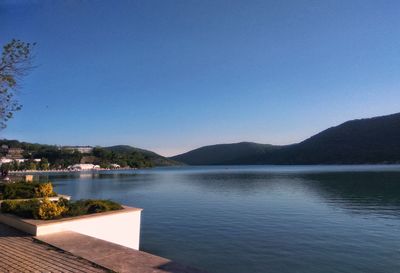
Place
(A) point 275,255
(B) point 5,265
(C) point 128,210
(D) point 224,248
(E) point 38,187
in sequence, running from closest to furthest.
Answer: (B) point 5,265 → (C) point 128,210 → (A) point 275,255 → (D) point 224,248 → (E) point 38,187

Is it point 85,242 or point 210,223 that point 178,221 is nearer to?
point 210,223

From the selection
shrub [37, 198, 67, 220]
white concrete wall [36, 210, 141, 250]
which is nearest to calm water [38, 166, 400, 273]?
white concrete wall [36, 210, 141, 250]

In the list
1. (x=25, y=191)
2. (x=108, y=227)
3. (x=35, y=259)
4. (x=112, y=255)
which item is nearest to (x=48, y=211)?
(x=108, y=227)

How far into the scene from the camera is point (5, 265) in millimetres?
9258

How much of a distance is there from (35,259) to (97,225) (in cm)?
454

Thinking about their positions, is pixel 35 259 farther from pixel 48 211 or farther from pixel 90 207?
pixel 90 207

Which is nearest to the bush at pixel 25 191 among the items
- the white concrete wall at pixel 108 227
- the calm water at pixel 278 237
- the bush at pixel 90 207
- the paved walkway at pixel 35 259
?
the bush at pixel 90 207

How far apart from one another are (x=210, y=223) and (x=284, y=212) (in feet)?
29.7

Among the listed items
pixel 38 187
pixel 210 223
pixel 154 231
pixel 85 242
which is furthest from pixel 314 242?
pixel 38 187

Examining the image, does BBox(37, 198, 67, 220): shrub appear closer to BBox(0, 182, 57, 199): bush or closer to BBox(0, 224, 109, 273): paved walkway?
BBox(0, 224, 109, 273): paved walkway

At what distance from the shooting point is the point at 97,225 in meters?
14.2

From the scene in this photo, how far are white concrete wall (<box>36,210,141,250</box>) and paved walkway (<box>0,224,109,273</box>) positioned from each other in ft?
3.96

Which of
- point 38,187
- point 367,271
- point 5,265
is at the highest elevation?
point 38,187

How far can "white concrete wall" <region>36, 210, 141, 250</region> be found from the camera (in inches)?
522
